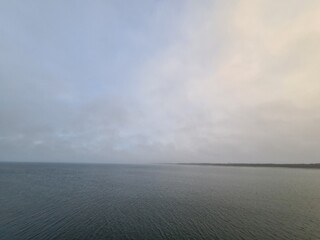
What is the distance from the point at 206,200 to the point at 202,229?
19146 millimetres

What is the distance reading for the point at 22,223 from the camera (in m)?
27.0

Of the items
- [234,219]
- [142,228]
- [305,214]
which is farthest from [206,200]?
[142,228]

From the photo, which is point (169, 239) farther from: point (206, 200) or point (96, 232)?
point (206, 200)

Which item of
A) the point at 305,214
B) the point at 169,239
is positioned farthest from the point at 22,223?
the point at 305,214

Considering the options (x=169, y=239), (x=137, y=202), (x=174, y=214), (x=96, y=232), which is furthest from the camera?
(x=137, y=202)

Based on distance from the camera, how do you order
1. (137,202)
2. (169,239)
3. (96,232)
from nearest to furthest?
1. (169,239)
2. (96,232)
3. (137,202)

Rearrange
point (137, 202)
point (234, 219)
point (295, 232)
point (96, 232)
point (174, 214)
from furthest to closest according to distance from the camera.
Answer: point (137, 202)
point (174, 214)
point (234, 219)
point (295, 232)
point (96, 232)

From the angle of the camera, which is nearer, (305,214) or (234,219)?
(234,219)

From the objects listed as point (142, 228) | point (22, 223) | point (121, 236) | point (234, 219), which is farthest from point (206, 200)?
point (22, 223)

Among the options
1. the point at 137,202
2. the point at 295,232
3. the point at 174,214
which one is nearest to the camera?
the point at 295,232

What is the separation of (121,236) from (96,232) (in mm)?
3541

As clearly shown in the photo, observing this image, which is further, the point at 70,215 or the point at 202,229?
the point at 70,215

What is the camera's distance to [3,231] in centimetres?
Answer: 2400

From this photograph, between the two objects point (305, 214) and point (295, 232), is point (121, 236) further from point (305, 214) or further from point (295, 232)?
point (305, 214)
